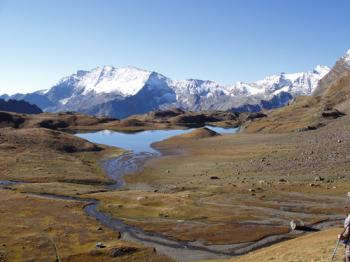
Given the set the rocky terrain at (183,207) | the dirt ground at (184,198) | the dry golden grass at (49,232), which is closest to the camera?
the dry golden grass at (49,232)

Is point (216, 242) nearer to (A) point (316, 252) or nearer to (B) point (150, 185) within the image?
(A) point (316, 252)

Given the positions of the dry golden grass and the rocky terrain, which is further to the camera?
the rocky terrain

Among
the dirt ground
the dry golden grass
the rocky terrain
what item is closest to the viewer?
the dry golden grass

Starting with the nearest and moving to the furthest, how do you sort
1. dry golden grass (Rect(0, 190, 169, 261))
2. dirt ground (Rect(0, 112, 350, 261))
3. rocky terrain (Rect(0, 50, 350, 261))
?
dry golden grass (Rect(0, 190, 169, 261)) < rocky terrain (Rect(0, 50, 350, 261)) < dirt ground (Rect(0, 112, 350, 261))

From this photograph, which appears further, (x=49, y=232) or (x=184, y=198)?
(x=184, y=198)

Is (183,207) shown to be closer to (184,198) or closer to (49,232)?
(184,198)

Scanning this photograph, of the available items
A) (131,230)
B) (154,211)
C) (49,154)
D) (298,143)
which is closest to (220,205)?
(154,211)

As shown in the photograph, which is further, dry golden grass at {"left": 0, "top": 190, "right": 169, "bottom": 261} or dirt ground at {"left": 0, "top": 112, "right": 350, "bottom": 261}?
dirt ground at {"left": 0, "top": 112, "right": 350, "bottom": 261}

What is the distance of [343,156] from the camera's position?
12356 cm

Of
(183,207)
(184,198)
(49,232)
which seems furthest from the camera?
(184,198)

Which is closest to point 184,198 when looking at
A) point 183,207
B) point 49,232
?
point 183,207

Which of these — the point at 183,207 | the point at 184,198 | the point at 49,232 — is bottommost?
the point at 49,232

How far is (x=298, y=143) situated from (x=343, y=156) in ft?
148

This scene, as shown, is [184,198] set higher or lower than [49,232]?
higher
